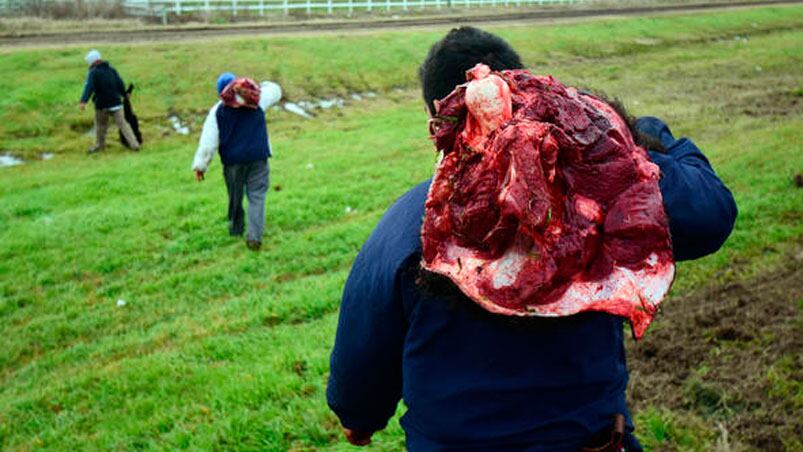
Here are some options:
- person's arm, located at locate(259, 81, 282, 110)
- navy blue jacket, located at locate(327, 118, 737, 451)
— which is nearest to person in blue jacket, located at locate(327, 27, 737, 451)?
navy blue jacket, located at locate(327, 118, 737, 451)

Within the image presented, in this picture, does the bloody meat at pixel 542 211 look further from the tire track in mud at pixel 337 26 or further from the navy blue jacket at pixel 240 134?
the tire track in mud at pixel 337 26

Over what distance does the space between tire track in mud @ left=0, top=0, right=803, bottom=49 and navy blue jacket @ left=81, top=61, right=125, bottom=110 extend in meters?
8.93

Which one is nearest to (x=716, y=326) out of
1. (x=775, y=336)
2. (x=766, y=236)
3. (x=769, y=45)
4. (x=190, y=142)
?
(x=775, y=336)

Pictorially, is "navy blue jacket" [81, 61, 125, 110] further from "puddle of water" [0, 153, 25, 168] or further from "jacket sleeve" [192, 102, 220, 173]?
"jacket sleeve" [192, 102, 220, 173]

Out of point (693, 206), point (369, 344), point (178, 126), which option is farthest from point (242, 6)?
point (693, 206)

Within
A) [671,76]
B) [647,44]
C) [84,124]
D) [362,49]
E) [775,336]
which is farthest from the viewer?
[647,44]

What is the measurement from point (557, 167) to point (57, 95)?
738 inches

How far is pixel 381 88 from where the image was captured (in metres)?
21.4

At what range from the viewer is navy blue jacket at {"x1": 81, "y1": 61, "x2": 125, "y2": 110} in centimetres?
1495

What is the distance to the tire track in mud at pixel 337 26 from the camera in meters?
23.8

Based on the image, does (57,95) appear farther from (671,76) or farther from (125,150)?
(671,76)

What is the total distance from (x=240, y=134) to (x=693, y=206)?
7.32 m

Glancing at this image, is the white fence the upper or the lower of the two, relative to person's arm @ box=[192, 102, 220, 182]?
upper

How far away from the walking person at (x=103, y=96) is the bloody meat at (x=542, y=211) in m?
14.7
